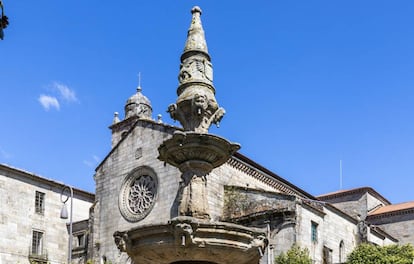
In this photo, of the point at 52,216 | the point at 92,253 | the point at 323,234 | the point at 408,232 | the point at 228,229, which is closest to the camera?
the point at 228,229

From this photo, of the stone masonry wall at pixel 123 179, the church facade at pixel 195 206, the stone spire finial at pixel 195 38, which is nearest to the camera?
the church facade at pixel 195 206

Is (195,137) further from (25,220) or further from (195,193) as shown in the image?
(25,220)

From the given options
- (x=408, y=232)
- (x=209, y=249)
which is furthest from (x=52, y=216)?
(x=209, y=249)

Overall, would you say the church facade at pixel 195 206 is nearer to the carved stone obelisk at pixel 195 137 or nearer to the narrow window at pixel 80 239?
the carved stone obelisk at pixel 195 137

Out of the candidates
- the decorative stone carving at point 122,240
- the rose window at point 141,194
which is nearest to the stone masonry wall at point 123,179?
the rose window at point 141,194

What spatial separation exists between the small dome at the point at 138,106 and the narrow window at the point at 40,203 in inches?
312

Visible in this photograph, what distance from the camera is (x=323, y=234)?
108ft

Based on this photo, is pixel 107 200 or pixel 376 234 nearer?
pixel 107 200

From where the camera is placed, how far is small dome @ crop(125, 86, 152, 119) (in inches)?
1727

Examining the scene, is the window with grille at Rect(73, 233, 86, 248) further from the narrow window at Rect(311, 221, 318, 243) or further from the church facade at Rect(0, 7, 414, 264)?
the narrow window at Rect(311, 221, 318, 243)

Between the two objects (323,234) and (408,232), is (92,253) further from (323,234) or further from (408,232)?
(408,232)

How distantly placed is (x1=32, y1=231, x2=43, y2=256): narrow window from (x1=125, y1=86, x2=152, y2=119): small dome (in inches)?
386

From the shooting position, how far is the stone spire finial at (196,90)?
40.4 feet

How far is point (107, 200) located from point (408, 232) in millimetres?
24419
